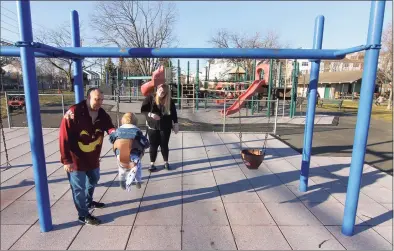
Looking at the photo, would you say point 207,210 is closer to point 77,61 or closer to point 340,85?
point 77,61

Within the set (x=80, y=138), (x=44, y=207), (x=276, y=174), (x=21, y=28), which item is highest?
(x=21, y=28)

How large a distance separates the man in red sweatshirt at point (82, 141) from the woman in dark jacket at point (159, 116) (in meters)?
1.24

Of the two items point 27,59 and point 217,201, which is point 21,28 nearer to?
point 27,59

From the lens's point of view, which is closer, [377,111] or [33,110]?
[33,110]

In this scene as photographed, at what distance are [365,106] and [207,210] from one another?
217 centimetres

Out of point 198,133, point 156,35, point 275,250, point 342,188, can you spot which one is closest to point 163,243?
point 275,250

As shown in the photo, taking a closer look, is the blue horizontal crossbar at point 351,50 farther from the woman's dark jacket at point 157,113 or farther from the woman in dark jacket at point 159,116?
the woman's dark jacket at point 157,113

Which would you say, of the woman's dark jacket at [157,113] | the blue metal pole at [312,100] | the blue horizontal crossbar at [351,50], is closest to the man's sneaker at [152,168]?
the woman's dark jacket at [157,113]

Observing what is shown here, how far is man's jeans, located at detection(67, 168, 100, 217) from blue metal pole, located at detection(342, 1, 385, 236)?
2.89 m

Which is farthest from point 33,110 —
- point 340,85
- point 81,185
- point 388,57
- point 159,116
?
point 340,85

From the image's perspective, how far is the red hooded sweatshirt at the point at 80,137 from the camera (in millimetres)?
2490

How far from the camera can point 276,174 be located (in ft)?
15.4

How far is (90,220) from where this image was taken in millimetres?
2852

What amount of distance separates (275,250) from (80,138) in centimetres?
230
